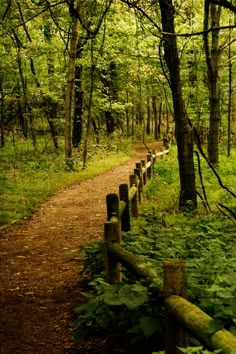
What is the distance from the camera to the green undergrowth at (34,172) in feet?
38.8

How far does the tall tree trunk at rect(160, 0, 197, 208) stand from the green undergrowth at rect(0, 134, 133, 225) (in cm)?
416

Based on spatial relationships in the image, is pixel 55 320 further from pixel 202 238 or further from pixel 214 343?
pixel 214 343

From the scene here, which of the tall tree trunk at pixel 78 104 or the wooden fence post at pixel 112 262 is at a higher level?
the tall tree trunk at pixel 78 104

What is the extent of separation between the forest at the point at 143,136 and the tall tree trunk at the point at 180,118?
0.9 inches

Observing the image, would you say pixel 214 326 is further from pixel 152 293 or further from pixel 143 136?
pixel 143 136

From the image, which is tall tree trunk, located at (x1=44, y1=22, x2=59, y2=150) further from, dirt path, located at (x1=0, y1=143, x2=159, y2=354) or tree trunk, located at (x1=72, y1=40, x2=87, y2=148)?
dirt path, located at (x1=0, y1=143, x2=159, y2=354)

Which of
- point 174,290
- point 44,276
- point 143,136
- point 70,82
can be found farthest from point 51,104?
point 174,290

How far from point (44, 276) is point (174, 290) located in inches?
157

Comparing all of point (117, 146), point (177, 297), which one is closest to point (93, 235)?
point (177, 297)

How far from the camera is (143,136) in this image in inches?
379

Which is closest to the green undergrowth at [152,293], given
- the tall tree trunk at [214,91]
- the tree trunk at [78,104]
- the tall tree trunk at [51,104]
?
the tall tree trunk at [214,91]

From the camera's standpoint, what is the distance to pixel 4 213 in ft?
35.3

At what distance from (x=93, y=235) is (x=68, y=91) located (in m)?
11.1

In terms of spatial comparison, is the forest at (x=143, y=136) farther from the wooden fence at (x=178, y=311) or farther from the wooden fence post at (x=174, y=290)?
the wooden fence post at (x=174, y=290)
